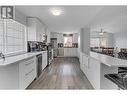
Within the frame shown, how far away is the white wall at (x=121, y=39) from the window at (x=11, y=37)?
868 centimetres

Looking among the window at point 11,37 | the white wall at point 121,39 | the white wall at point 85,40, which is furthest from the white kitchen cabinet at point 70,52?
the window at point 11,37

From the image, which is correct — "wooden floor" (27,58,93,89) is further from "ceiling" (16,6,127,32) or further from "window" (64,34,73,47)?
"window" (64,34,73,47)

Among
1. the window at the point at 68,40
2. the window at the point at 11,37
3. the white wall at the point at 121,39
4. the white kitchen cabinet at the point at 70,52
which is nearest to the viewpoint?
the window at the point at 11,37

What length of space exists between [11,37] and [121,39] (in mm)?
9972

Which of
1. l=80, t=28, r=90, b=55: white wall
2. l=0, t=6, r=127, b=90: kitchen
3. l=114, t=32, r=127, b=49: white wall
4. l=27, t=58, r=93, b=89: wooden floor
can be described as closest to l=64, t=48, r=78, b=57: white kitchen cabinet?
l=114, t=32, r=127, b=49: white wall

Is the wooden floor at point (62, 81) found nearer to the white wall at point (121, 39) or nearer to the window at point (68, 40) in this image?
the white wall at point (121, 39)

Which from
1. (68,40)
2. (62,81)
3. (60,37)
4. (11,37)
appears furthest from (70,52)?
(11,37)

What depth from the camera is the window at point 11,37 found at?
12.2ft
